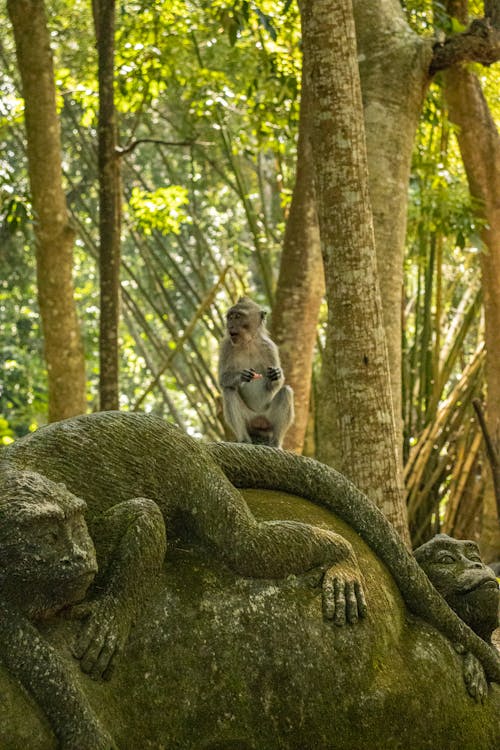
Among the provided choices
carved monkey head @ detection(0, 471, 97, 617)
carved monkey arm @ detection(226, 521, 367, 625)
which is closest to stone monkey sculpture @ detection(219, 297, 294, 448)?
carved monkey arm @ detection(226, 521, 367, 625)

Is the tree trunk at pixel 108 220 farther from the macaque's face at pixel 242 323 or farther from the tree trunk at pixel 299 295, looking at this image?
the macaque's face at pixel 242 323

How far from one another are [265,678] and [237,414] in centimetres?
369

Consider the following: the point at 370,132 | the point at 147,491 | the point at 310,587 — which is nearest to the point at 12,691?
the point at 147,491

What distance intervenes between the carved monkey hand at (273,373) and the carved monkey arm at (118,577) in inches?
137

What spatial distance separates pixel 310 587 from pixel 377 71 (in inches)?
194

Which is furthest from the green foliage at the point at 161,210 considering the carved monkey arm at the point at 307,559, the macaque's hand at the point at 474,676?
the macaque's hand at the point at 474,676

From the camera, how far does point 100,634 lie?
10.7 feet

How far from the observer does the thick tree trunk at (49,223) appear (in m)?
8.77

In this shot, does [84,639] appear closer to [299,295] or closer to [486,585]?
[486,585]

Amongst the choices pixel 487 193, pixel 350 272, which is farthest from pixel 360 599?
pixel 487 193

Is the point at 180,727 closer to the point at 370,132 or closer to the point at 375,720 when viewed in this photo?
the point at 375,720

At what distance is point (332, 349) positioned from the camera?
6.25 meters

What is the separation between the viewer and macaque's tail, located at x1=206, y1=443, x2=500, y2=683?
159 inches

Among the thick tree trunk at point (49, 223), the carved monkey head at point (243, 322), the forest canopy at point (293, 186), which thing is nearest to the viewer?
the carved monkey head at point (243, 322)
